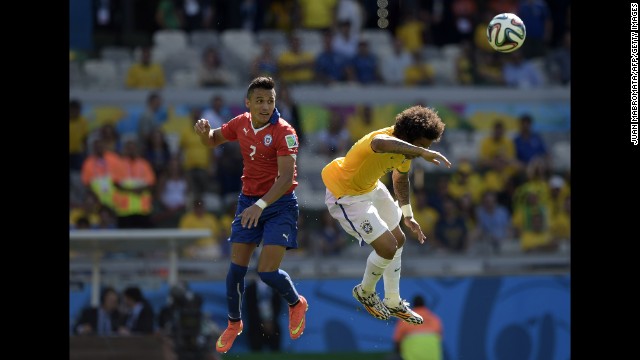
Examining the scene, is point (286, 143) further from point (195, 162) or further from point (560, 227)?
Answer: point (560, 227)

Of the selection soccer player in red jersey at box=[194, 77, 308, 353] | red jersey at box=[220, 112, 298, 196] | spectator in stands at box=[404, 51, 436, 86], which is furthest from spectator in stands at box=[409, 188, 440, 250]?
red jersey at box=[220, 112, 298, 196]

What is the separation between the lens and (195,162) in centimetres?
2172

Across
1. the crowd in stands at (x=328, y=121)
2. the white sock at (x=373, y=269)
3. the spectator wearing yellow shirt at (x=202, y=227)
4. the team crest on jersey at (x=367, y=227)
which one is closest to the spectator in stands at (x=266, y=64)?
the crowd in stands at (x=328, y=121)

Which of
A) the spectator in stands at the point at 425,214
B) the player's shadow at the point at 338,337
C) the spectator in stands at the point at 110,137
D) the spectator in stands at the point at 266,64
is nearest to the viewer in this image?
the player's shadow at the point at 338,337

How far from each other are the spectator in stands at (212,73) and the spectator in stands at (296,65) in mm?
1148

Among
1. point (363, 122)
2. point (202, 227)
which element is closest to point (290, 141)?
point (202, 227)

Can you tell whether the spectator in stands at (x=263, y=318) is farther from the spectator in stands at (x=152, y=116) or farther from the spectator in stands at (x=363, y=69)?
the spectator in stands at (x=363, y=69)

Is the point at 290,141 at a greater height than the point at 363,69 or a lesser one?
lesser

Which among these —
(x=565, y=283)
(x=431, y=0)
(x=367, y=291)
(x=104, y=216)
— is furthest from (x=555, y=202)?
(x=367, y=291)

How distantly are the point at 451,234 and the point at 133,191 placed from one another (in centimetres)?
541

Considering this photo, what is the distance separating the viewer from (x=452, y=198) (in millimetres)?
21641

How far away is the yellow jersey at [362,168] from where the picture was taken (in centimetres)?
1262

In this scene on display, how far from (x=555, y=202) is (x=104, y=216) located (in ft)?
25.9

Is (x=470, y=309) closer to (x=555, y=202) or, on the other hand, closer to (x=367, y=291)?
(x=555, y=202)
